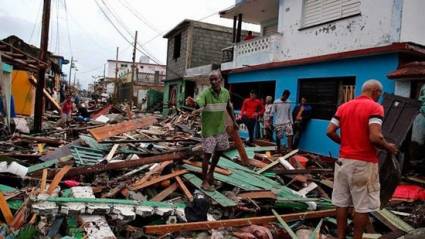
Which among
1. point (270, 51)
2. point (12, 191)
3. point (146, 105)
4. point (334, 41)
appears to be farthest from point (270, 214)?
point (146, 105)

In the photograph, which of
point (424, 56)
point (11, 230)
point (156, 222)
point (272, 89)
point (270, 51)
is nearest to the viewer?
point (11, 230)

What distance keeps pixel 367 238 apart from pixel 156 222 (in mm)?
2688

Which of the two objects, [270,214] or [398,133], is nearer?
[270,214]

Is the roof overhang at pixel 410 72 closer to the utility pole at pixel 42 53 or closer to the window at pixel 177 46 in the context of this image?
the utility pole at pixel 42 53

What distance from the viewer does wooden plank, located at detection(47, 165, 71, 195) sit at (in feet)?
19.1

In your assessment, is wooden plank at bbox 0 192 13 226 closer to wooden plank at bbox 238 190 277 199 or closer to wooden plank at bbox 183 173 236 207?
wooden plank at bbox 183 173 236 207

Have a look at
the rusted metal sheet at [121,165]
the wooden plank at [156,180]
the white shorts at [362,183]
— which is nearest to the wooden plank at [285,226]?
the white shorts at [362,183]

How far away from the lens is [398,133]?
7.88m

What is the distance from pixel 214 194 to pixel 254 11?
39.7 feet

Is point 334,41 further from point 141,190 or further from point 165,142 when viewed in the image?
point 141,190

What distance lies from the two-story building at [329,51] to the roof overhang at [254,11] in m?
0.04

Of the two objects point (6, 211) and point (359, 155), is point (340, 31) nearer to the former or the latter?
point (359, 155)

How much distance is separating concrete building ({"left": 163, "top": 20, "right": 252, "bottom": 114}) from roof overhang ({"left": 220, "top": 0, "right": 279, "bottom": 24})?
220 inches

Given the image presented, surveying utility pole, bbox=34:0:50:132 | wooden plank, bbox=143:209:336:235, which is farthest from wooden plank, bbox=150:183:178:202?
utility pole, bbox=34:0:50:132
